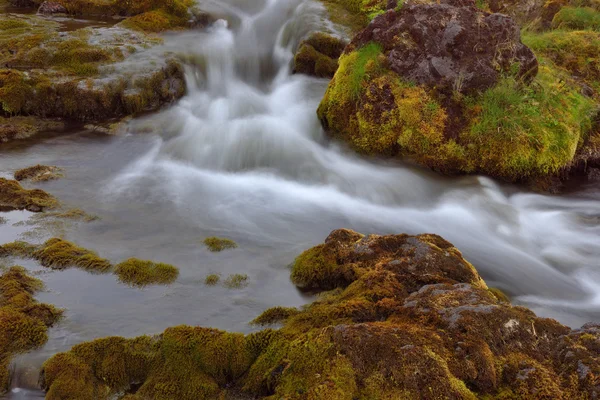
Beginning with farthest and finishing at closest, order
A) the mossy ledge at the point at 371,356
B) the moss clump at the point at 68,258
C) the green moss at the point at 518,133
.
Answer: the green moss at the point at 518,133 < the moss clump at the point at 68,258 < the mossy ledge at the point at 371,356

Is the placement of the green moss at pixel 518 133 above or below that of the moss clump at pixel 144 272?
above

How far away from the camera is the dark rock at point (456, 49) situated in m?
8.73

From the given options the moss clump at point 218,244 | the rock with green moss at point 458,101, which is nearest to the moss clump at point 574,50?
the rock with green moss at point 458,101

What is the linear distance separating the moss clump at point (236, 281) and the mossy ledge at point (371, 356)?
42.1 inches

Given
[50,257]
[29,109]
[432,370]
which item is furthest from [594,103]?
[29,109]

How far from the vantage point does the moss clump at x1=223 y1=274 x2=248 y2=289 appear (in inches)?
206

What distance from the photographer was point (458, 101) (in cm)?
873

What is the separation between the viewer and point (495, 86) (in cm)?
867

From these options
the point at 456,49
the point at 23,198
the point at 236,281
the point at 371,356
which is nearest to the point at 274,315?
the point at 236,281

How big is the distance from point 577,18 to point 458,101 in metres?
6.87

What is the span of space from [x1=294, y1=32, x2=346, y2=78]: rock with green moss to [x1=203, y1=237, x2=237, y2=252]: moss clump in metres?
7.67

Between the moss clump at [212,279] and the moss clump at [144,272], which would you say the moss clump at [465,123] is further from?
the moss clump at [144,272]

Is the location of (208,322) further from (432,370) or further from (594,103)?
(594,103)

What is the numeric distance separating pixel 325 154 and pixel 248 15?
883 cm
